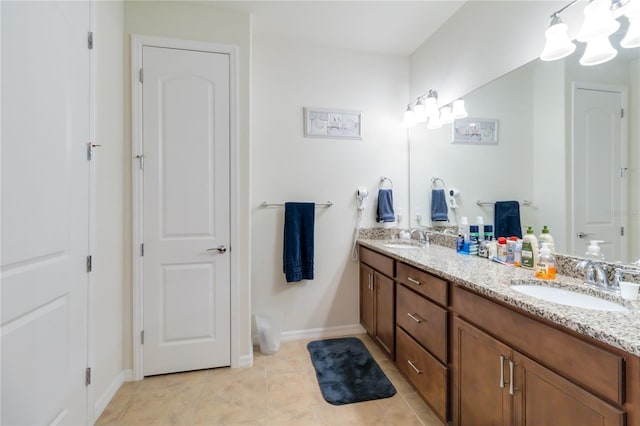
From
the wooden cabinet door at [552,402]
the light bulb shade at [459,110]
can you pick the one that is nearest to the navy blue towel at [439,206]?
the light bulb shade at [459,110]

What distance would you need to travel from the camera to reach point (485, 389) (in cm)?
118

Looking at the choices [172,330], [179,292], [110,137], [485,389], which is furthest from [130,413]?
[485,389]

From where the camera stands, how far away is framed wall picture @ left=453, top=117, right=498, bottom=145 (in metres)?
1.91

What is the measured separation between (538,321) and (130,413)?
7.09ft

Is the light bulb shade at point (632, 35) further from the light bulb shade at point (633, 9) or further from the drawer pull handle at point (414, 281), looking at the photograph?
the drawer pull handle at point (414, 281)

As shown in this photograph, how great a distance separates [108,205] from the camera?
174 centimetres

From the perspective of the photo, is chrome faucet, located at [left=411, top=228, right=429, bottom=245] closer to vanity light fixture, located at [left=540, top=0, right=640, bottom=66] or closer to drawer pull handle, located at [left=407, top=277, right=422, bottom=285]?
drawer pull handle, located at [left=407, top=277, right=422, bottom=285]

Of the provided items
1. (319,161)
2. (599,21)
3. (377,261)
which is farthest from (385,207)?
(599,21)

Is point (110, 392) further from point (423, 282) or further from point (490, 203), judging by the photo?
point (490, 203)

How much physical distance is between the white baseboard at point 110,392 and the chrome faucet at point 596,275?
2.65 metres

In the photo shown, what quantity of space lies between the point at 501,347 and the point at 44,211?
1951mm

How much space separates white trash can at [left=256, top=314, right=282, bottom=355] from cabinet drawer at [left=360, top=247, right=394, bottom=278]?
3.08ft

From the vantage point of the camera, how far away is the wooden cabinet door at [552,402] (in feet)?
2.55

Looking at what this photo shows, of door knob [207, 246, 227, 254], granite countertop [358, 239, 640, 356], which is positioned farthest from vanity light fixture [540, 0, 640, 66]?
door knob [207, 246, 227, 254]
